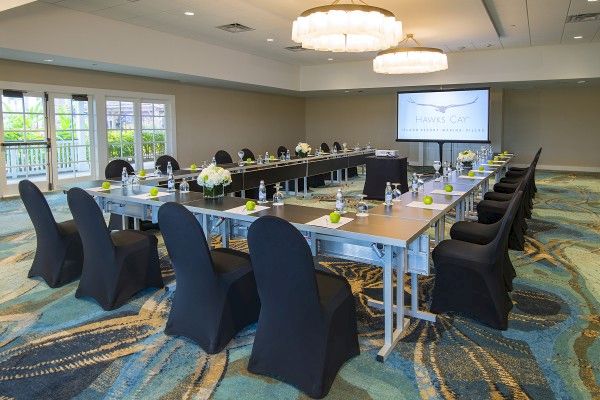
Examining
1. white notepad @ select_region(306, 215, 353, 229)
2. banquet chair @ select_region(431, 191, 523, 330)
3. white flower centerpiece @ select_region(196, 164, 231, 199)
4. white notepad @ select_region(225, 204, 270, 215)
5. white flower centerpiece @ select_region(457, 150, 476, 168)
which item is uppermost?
white flower centerpiece @ select_region(457, 150, 476, 168)

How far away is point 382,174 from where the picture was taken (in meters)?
8.55

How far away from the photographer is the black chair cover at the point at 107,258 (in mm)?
3320

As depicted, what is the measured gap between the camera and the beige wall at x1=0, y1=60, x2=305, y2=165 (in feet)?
29.1

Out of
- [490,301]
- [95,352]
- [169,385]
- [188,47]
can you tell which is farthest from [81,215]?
[188,47]

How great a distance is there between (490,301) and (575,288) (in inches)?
51.3

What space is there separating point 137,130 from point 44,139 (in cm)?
213

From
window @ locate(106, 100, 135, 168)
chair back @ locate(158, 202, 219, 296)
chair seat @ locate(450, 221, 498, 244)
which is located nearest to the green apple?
chair back @ locate(158, 202, 219, 296)

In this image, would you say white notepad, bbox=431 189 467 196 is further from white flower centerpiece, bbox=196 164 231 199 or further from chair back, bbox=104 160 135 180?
chair back, bbox=104 160 135 180

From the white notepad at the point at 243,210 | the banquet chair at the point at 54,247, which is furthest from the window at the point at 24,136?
the white notepad at the point at 243,210

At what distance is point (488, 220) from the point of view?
5184mm

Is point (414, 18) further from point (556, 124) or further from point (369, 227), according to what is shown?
point (556, 124)

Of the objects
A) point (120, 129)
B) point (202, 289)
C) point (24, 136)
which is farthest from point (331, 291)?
point (120, 129)

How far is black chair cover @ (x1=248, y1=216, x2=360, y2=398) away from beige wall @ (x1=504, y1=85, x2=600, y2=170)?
1348cm

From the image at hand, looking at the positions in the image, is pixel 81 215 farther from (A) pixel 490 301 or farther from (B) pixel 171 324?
(A) pixel 490 301
